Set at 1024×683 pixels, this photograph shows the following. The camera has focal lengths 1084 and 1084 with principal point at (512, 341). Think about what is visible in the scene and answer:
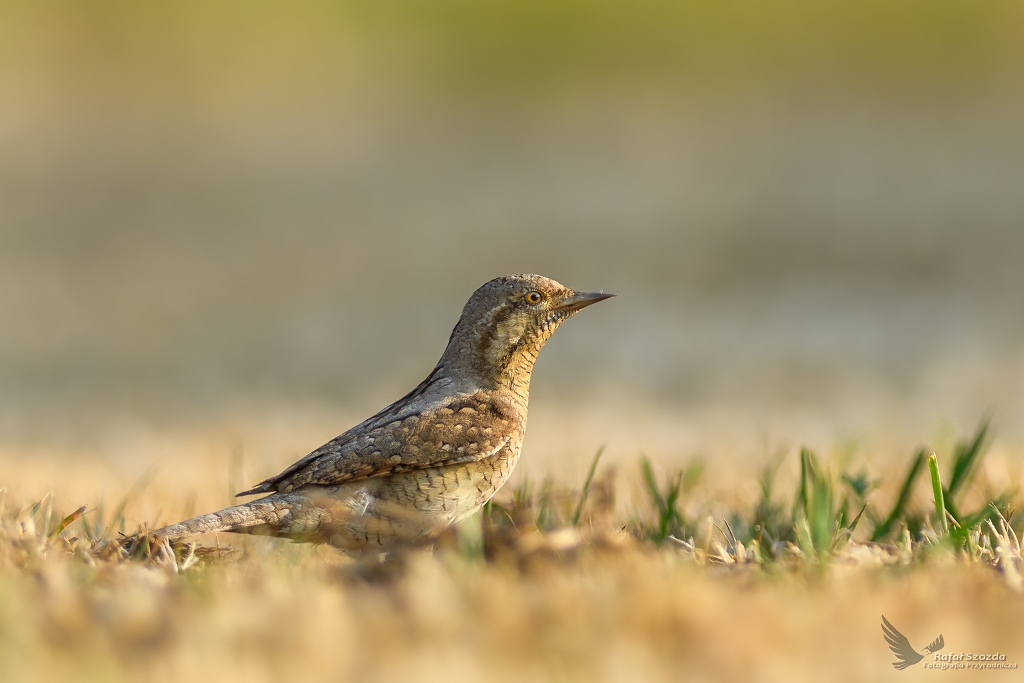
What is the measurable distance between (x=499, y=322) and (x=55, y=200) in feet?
39.2

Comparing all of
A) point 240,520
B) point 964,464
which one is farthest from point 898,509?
point 240,520

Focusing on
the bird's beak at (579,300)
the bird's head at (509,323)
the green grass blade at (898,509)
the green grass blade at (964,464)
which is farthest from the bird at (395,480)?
the green grass blade at (964,464)

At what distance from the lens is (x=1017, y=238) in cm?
1197

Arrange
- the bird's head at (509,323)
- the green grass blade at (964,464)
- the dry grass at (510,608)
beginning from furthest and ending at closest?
the bird's head at (509,323)
the green grass blade at (964,464)
the dry grass at (510,608)

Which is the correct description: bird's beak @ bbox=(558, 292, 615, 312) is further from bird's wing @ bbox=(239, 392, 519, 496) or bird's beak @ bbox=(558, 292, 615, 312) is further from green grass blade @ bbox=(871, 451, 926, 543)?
green grass blade @ bbox=(871, 451, 926, 543)

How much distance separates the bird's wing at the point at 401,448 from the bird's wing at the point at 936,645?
190 cm

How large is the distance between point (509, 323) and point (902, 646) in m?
2.35

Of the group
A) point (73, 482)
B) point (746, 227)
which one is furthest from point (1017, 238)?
point (73, 482)

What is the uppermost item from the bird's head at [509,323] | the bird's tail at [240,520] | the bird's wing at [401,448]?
the bird's head at [509,323]

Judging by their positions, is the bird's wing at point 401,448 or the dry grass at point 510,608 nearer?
the dry grass at point 510,608

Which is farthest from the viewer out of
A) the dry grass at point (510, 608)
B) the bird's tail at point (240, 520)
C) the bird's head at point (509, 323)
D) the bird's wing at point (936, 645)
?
the bird's head at point (509, 323)

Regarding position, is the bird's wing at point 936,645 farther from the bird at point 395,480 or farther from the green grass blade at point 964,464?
the bird at point 395,480

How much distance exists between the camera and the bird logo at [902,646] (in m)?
2.06

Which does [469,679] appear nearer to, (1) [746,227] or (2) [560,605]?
(2) [560,605]
